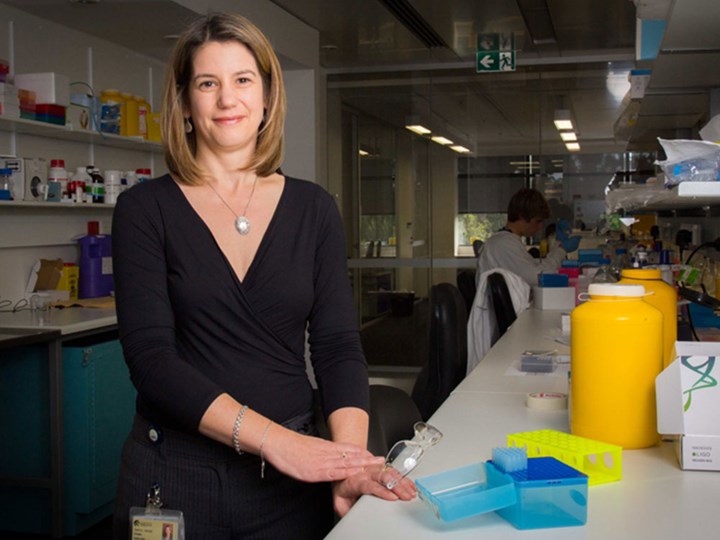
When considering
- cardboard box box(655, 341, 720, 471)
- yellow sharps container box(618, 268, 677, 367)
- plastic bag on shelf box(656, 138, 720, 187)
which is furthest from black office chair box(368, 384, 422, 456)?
plastic bag on shelf box(656, 138, 720, 187)

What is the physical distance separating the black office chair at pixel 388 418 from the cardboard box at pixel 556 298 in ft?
9.44

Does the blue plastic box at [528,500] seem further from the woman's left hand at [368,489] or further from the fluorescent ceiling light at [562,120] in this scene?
the fluorescent ceiling light at [562,120]

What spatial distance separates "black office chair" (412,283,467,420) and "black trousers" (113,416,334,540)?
3.87ft

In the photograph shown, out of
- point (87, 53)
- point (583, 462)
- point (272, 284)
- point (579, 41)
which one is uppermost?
point (579, 41)

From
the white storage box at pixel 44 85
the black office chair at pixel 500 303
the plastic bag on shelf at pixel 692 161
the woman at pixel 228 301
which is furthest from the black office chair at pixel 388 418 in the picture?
the white storage box at pixel 44 85

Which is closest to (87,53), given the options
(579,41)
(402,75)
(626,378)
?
(402,75)

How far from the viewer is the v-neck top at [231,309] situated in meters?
1.44

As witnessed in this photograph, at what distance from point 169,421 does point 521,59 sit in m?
6.01

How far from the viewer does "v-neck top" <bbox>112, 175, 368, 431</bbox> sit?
4.71 ft

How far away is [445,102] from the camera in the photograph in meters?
7.18

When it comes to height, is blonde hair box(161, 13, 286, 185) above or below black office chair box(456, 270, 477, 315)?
above

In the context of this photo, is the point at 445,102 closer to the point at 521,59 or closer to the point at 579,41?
the point at 521,59

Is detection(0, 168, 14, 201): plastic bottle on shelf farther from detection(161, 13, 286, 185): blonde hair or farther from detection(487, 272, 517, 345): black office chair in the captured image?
detection(161, 13, 286, 185): blonde hair

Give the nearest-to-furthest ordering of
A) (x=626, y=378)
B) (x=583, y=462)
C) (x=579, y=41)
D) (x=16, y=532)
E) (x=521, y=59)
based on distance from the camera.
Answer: (x=583, y=462), (x=626, y=378), (x=16, y=532), (x=579, y=41), (x=521, y=59)
